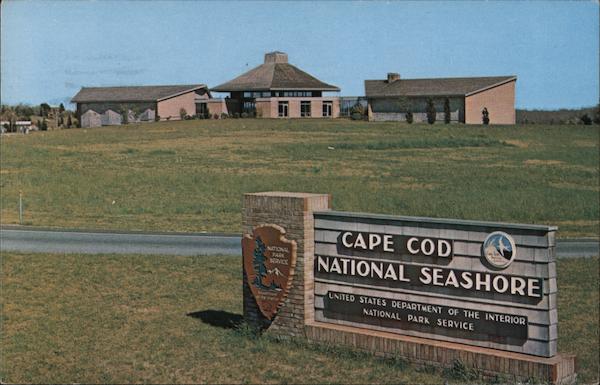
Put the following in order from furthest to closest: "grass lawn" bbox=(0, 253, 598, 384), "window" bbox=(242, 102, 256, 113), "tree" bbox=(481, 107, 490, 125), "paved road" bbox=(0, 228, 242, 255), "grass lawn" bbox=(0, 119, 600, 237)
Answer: "window" bbox=(242, 102, 256, 113) < "tree" bbox=(481, 107, 490, 125) < "grass lawn" bbox=(0, 119, 600, 237) < "paved road" bbox=(0, 228, 242, 255) < "grass lawn" bbox=(0, 253, 598, 384)

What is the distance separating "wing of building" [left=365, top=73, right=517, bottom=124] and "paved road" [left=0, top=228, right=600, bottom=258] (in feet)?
207

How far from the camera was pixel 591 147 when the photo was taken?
234 ft

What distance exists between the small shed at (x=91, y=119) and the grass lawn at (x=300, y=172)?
68.2 feet

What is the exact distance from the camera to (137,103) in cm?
10681

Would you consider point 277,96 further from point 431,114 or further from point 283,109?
point 431,114

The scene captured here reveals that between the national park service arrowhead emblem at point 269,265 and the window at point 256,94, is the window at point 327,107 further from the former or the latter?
the national park service arrowhead emblem at point 269,265

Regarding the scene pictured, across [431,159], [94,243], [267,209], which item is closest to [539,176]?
[431,159]

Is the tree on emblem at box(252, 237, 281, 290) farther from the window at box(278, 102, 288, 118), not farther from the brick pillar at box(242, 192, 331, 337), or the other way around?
the window at box(278, 102, 288, 118)

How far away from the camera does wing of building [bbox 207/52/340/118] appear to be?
104625 mm

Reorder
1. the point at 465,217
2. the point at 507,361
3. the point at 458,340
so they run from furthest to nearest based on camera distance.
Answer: the point at 465,217
the point at 458,340
the point at 507,361

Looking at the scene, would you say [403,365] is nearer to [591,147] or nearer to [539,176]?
[539,176]

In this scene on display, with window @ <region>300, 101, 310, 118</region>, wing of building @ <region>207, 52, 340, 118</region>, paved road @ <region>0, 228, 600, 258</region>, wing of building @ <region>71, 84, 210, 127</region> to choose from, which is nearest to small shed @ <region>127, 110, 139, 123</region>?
wing of building @ <region>71, 84, 210, 127</region>

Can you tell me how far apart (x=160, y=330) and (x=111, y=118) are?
297ft

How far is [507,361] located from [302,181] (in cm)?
3879
